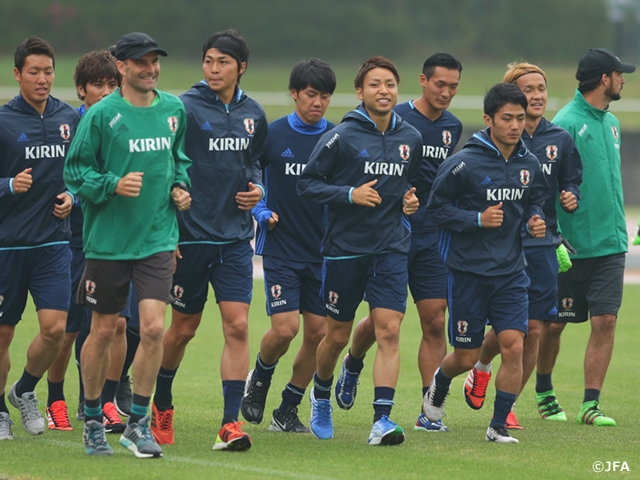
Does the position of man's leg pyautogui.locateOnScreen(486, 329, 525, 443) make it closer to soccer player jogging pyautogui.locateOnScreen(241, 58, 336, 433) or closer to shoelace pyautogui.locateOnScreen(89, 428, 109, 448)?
soccer player jogging pyautogui.locateOnScreen(241, 58, 336, 433)

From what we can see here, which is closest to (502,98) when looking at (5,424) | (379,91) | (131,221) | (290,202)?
(379,91)

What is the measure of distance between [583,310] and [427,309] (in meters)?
1.46

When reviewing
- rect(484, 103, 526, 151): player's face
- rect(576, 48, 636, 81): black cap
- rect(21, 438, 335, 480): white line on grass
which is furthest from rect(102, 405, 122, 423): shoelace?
rect(576, 48, 636, 81): black cap

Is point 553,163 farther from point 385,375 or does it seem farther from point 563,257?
point 385,375

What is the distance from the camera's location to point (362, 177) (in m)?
7.52

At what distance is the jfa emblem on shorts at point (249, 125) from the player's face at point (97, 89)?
4.22ft

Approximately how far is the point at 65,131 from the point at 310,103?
173 centimetres

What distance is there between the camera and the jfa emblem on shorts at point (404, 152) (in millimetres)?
7570

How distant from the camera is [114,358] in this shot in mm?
7879

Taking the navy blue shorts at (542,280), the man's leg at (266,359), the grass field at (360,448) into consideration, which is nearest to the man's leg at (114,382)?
the grass field at (360,448)

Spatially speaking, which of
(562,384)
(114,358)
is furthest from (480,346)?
(562,384)

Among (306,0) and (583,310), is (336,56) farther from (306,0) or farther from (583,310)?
(583,310)

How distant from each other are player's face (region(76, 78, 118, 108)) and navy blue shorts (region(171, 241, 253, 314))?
1.50 metres

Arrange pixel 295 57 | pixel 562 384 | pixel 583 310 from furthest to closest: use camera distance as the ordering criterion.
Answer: pixel 295 57 < pixel 562 384 < pixel 583 310
